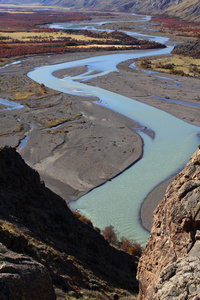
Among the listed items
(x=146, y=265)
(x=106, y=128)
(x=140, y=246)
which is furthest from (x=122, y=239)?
(x=106, y=128)

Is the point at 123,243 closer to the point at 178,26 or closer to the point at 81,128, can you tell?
the point at 81,128

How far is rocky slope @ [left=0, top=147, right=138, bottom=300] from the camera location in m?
10.3

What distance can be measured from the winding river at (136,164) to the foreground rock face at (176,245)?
9.62 m

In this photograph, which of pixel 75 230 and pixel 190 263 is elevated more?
pixel 190 263

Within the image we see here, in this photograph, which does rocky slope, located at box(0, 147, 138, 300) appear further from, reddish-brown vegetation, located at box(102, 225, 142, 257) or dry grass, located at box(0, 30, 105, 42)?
dry grass, located at box(0, 30, 105, 42)

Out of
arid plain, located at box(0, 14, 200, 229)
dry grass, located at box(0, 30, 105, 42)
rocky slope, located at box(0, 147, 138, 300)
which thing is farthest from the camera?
dry grass, located at box(0, 30, 105, 42)

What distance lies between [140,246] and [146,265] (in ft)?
28.6

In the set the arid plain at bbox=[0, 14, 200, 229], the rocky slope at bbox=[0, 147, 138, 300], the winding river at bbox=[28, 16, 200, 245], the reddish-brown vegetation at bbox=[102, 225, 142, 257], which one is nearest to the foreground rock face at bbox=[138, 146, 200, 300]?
the rocky slope at bbox=[0, 147, 138, 300]

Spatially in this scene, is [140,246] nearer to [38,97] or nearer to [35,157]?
[35,157]

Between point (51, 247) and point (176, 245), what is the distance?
18.1 ft

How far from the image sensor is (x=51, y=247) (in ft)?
41.9

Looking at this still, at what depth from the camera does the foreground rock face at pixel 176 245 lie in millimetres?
7125

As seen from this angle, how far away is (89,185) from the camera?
25594 mm

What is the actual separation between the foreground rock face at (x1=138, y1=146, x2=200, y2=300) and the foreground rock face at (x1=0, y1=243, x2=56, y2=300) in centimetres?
292
